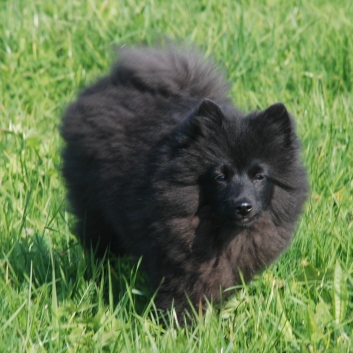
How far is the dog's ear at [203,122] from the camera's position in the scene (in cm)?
401

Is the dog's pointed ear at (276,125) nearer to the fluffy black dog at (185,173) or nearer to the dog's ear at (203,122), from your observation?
the fluffy black dog at (185,173)

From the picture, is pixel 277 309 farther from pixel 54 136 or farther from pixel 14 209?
pixel 54 136

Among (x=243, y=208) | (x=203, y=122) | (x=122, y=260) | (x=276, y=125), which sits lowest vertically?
(x=122, y=260)

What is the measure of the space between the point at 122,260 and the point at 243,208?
4.63 feet

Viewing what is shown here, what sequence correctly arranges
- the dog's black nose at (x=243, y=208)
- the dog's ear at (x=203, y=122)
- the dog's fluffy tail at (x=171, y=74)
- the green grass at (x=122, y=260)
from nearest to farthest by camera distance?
the green grass at (x=122, y=260) → the dog's black nose at (x=243, y=208) → the dog's ear at (x=203, y=122) → the dog's fluffy tail at (x=171, y=74)

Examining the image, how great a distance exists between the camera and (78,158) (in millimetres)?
4816

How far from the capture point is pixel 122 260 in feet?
16.6

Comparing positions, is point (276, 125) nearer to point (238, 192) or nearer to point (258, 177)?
point (258, 177)

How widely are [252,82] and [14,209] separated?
285 cm

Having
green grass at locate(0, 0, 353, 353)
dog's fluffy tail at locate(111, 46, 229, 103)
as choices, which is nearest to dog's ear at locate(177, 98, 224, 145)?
dog's fluffy tail at locate(111, 46, 229, 103)

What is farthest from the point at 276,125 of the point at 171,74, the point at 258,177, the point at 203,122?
the point at 171,74

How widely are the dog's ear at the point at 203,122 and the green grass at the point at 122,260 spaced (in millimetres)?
911

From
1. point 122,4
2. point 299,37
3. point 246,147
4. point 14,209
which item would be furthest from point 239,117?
point 122,4

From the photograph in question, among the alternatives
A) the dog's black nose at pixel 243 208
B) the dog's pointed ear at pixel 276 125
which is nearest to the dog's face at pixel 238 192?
the dog's black nose at pixel 243 208
